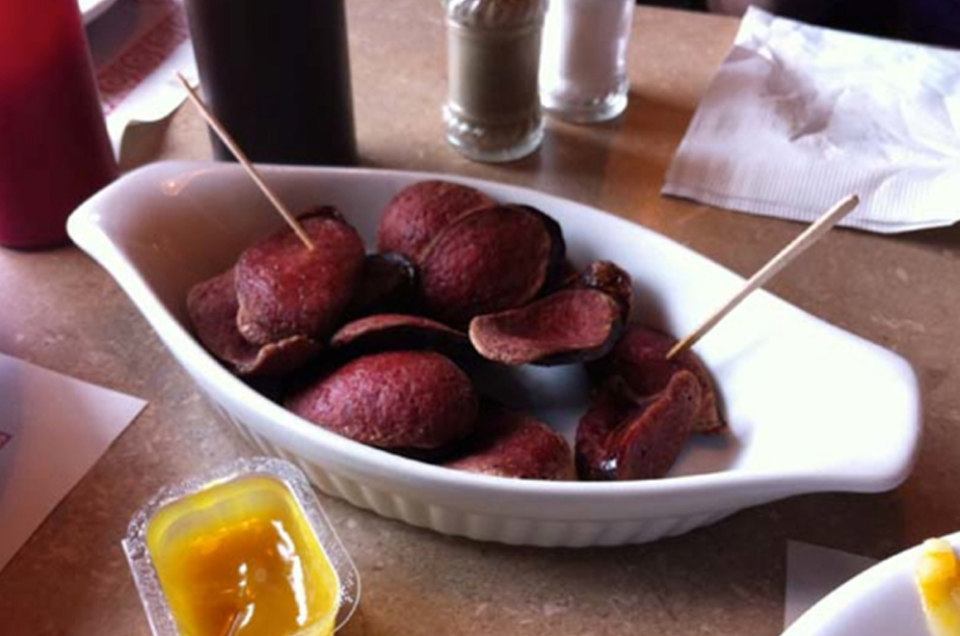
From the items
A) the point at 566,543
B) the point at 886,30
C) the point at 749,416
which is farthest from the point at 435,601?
the point at 886,30

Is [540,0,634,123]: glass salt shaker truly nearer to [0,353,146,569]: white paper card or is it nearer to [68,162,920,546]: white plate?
[68,162,920,546]: white plate

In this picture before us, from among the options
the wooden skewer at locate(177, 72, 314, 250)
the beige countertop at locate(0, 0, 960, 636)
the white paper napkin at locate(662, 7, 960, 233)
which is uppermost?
the wooden skewer at locate(177, 72, 314, 250)

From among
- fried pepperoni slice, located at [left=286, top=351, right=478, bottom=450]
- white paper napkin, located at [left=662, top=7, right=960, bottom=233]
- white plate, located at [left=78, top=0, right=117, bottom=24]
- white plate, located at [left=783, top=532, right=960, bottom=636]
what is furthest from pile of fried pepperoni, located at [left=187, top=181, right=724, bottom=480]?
white plate, located at [left=78, top=0, right=117, bottom=24]

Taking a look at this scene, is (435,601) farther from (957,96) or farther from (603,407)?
(957,96)

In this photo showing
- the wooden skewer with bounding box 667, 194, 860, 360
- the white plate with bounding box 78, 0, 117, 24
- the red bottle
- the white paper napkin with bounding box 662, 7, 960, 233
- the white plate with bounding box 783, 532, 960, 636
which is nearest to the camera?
the white plate with bounding box 783, 532, 960, 636

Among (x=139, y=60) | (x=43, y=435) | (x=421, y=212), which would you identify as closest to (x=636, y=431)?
(x=421, y=212)

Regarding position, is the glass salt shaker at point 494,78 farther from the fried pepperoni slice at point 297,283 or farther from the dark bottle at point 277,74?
the fried pepperoni slice at point 297,283

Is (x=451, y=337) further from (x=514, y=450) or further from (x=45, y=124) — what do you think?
(x=45, y=124)
